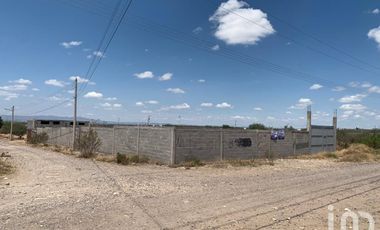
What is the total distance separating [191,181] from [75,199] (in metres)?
5.97

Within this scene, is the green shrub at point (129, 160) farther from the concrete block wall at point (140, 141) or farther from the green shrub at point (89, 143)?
the green shrub at point (89, 143)

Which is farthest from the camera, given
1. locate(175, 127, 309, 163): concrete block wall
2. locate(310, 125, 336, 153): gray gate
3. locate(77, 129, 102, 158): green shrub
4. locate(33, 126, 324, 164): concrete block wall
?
locate(310, 125, 336, 153): gray gate

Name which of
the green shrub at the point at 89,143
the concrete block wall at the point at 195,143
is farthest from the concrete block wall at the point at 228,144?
the green shrub at the point at 89,143

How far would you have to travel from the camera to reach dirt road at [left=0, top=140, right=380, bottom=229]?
9.03 meters

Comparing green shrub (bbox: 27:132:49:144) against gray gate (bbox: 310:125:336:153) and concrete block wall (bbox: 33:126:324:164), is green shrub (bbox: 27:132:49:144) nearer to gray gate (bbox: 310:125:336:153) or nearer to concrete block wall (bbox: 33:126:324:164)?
concrete block wall (bbox: 33:126:324:164)

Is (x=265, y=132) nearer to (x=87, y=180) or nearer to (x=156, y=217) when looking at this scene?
(x=87, y=180)

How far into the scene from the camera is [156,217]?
9.52m

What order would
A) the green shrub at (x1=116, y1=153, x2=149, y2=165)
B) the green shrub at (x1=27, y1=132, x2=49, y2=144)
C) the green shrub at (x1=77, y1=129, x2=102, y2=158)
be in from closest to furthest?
the green shrub at (x1=116, y1=153, x2=149, y2=165), the green shrub at (x1=77, y1=129, x2=102, y2=158), the green shrub at (x1=27, y1=132, x2=49, y2=144)

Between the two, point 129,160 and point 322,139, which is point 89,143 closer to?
point 129,160

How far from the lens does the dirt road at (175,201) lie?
29.6ft

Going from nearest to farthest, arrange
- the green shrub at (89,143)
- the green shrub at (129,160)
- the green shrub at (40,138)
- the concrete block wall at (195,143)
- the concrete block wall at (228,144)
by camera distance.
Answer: the green shrub at (129,160) → the concrete block wall at (195,143) → the concrete block wall at (228,144) → the green shrub at (89,143) → the green shrub at (40,138)

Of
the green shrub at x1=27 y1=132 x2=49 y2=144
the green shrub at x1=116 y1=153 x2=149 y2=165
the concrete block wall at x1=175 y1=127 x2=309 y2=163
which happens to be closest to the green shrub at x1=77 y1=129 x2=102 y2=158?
the green shrub at x1=116 y1=153 x2=149 y2=165

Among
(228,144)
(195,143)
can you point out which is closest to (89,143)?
(195,143)

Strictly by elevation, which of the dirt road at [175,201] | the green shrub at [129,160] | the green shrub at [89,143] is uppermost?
the green shrub at [89,143]
